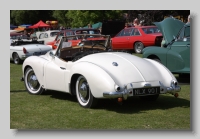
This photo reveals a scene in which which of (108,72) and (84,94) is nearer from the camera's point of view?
(108,72)

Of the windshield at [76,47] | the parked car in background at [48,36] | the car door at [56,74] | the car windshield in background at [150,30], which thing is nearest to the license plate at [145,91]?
the car door at [56,74]

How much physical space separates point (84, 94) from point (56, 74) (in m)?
0.98

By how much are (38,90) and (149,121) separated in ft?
10.4

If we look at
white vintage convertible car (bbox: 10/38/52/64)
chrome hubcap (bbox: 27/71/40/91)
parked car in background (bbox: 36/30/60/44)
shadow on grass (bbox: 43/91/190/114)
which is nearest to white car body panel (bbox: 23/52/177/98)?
shadow on grass (bbox: 43/91/190/114)

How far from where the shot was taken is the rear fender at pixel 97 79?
6.11m

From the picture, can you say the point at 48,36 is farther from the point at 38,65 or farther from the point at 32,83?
the point at 38,65

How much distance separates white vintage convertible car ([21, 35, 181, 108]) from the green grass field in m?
0.27

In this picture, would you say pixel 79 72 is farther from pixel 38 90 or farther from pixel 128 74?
pixel 38 90

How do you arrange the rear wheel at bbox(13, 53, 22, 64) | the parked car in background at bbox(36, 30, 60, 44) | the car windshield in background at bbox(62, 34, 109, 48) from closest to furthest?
the car windshield in background at bbox(62, 34, 109, 48) → the rear wheel at bbox(13, 53, 22, 64) → the parked car in background at bbox(36, 30, 60, 44)

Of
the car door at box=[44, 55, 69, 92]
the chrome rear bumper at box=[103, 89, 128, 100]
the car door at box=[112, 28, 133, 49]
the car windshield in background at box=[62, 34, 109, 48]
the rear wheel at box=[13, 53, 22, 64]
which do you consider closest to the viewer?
the chrome rear bumper at box=[103, 89, 128, 100]

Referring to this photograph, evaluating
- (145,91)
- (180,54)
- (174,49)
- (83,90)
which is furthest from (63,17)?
(145,91)

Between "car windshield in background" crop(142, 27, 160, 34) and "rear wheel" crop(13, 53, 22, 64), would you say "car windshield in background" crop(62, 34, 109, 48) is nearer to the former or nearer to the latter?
"rear wheel" crop(13, 53, 22, 64)

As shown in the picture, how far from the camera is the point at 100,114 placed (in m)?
6.25

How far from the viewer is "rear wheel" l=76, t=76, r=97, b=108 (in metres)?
6.51
